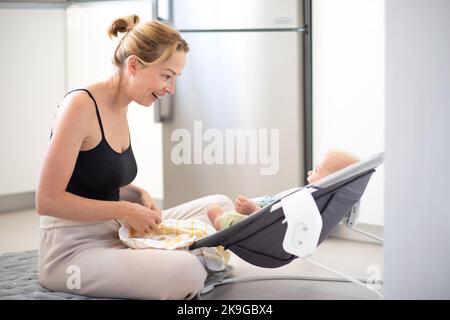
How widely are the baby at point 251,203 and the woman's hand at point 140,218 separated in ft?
0.92

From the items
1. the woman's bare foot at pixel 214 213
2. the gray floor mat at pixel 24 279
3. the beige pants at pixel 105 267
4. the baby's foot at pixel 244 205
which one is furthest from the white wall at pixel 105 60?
the beige pants at pixel 105 267

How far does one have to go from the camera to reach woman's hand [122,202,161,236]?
1498mm

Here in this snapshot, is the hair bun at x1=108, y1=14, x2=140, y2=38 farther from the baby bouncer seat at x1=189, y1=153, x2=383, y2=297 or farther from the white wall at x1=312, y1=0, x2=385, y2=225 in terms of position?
the white wall at x1=312, y1=0, x2=385, y2=225

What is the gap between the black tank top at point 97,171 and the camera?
151 cm

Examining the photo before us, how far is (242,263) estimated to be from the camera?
2098 millimetres

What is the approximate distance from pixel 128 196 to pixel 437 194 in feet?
2.99

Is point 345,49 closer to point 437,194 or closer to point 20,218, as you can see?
point 437,194

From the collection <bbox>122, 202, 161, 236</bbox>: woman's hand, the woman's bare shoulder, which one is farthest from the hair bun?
<bbox>122, 202, 161, 236</bbox>: woman's hand

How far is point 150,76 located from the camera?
5.11 feet

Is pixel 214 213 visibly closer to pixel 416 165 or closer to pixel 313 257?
pixel 313 257

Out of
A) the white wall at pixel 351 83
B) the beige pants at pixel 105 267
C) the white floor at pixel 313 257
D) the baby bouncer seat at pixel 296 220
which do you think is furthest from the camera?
the white wall at pixel 351 83

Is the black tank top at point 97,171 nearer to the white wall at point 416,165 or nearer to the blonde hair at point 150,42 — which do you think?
the blonde hair at point 150,42

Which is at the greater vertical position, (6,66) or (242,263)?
(6,66)
